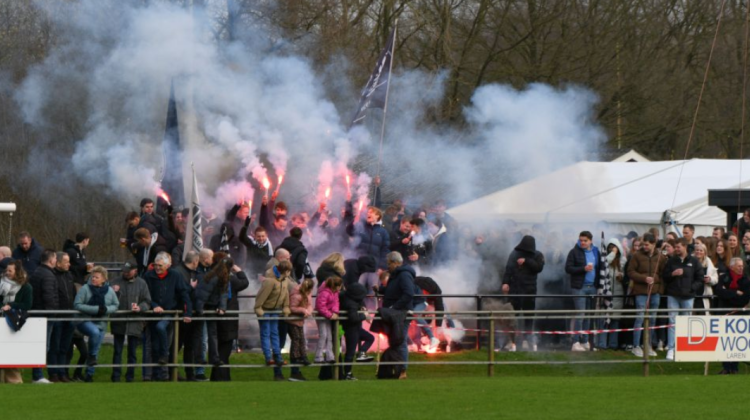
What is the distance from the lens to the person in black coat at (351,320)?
17.4 m

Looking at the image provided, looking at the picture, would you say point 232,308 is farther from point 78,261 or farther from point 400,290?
point 78,261

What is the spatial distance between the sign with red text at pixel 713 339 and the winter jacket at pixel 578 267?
111 inches

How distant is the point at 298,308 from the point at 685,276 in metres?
5.98

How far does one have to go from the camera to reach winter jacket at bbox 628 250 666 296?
65.9 ft

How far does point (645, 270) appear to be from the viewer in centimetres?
2012

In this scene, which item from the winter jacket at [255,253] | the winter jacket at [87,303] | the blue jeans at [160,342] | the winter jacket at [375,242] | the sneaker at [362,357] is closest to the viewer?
the winter jacket at [87,303]

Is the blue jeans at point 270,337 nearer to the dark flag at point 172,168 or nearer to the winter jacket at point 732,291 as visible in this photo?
the dark flag at point 172,168

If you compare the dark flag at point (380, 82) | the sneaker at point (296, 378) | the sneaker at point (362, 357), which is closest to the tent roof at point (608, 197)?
the dark flag at point (380, 82)

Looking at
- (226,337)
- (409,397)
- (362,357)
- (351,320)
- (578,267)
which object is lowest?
(409,397)

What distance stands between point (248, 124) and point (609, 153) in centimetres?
1868

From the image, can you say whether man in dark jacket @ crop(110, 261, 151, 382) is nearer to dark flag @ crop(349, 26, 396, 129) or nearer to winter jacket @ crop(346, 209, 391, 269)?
winter jacket @ crop(346, 209, 391, 269)

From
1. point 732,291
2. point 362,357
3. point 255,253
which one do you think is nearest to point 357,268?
point 362,357

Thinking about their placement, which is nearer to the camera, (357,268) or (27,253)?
(357,268)

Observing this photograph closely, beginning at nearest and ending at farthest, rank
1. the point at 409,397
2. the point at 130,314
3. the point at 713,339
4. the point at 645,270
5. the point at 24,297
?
the point at 409,397
the point at 24,297
the point at 130,314
the point at 713,339
the point at 645,270
